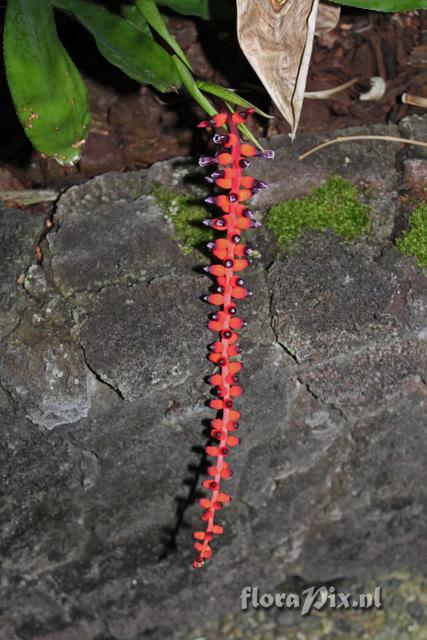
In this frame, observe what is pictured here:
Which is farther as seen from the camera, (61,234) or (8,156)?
(8,156)

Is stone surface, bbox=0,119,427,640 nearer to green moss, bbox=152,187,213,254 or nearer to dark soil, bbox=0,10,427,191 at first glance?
green moss, bbox=152,187,213,254

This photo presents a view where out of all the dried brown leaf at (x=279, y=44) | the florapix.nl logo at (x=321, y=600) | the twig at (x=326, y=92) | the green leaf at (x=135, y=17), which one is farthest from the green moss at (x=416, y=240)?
the florapix.nl logo at (x=321, y=600)

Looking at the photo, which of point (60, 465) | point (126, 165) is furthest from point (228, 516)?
point (126, 165)

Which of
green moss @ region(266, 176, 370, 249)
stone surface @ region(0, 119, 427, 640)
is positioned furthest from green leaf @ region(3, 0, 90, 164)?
green moss @ region(266, 176, 370, 249)

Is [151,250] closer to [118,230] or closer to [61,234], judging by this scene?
[118,230]

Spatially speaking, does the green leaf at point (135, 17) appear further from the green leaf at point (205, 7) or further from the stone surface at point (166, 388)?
the stone surface at point (166, 388)
